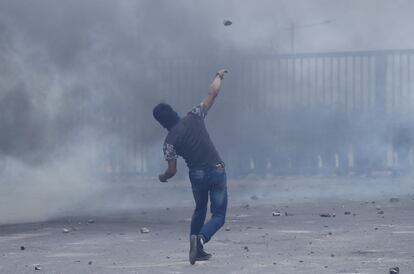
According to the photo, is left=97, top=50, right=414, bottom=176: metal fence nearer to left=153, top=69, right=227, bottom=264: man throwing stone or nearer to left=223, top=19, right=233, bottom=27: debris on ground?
left=223, top=19, right=233, bottom=27: debris on ground

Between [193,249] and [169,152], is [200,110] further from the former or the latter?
[193,249]

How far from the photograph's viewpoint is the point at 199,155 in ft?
26.6

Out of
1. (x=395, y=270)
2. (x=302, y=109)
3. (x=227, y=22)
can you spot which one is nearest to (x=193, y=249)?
(x=395, y=270)

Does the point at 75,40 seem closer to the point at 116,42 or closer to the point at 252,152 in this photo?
the point at 116,42

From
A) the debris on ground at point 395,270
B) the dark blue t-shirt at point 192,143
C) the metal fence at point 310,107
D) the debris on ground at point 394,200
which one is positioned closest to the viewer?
the debris on ground at point 395,270

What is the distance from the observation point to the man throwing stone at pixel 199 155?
316 inches

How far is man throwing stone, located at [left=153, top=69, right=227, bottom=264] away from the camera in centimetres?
804

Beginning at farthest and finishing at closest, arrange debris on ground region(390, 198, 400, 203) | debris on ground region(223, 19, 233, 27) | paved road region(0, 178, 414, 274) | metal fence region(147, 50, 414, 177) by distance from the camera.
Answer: metal fence region(147, 50, 414, 177) → debris on ground region(223, 19, 233, 27) → debris on ground region(390, 198, 400, 203) → paved road region(0, 178, 414, 274)

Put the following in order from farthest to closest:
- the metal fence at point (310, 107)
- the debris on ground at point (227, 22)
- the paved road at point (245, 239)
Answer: the metal fence at point (310, 107)
the debris on ground at point (227, 22)
the paved road at point (245, 239)

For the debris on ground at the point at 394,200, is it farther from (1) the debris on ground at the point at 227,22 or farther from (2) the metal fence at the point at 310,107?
(2) the metal fence at the point at 310,107

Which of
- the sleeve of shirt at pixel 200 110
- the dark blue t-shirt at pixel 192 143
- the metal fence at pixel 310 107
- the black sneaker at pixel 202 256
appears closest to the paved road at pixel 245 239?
the black sneaker at pixel 202 256

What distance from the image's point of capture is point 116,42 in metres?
16.6

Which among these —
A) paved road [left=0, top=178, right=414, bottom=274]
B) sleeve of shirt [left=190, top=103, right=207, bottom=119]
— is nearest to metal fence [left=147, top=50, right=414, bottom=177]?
paved road [left=0, top=178, right=414, bottom=274]

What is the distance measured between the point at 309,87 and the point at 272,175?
1.70 metres
